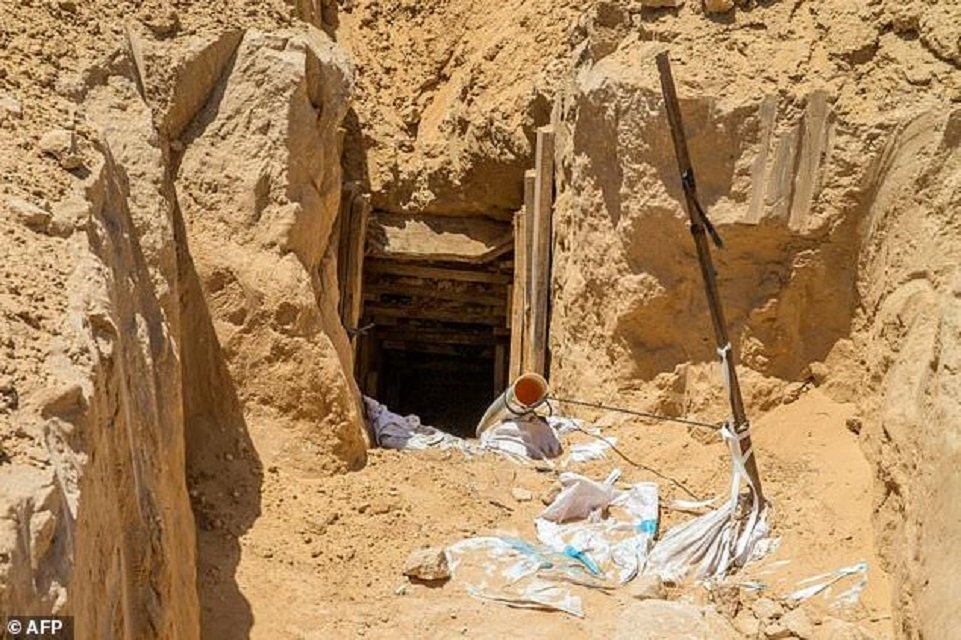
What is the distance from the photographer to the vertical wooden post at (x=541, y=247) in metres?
8.04

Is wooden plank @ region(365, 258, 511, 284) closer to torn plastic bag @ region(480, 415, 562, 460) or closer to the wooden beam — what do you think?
the wooden beam

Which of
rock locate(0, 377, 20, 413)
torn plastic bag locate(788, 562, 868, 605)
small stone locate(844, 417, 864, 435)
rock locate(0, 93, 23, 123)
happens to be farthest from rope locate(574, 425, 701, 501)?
rock locate(0, 377, 20, 413)

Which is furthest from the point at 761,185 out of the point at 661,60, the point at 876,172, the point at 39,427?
the point at 39,427

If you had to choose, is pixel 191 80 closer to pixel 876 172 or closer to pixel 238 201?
pixel 238 201

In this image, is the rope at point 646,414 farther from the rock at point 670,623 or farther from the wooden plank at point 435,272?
the wooden plank at point 435,272

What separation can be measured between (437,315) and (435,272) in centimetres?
79

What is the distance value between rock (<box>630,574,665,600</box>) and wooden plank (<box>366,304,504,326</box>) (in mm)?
5039

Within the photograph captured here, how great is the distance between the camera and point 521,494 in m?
6.19

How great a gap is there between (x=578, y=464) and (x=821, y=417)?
4.95ft

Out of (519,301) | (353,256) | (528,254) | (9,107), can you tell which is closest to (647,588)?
(9,107)

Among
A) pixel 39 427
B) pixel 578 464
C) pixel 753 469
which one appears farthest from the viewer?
pixel 578 464

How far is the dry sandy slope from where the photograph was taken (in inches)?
190

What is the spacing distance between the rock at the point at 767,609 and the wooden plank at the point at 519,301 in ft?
12.7

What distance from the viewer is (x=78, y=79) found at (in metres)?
5.07
